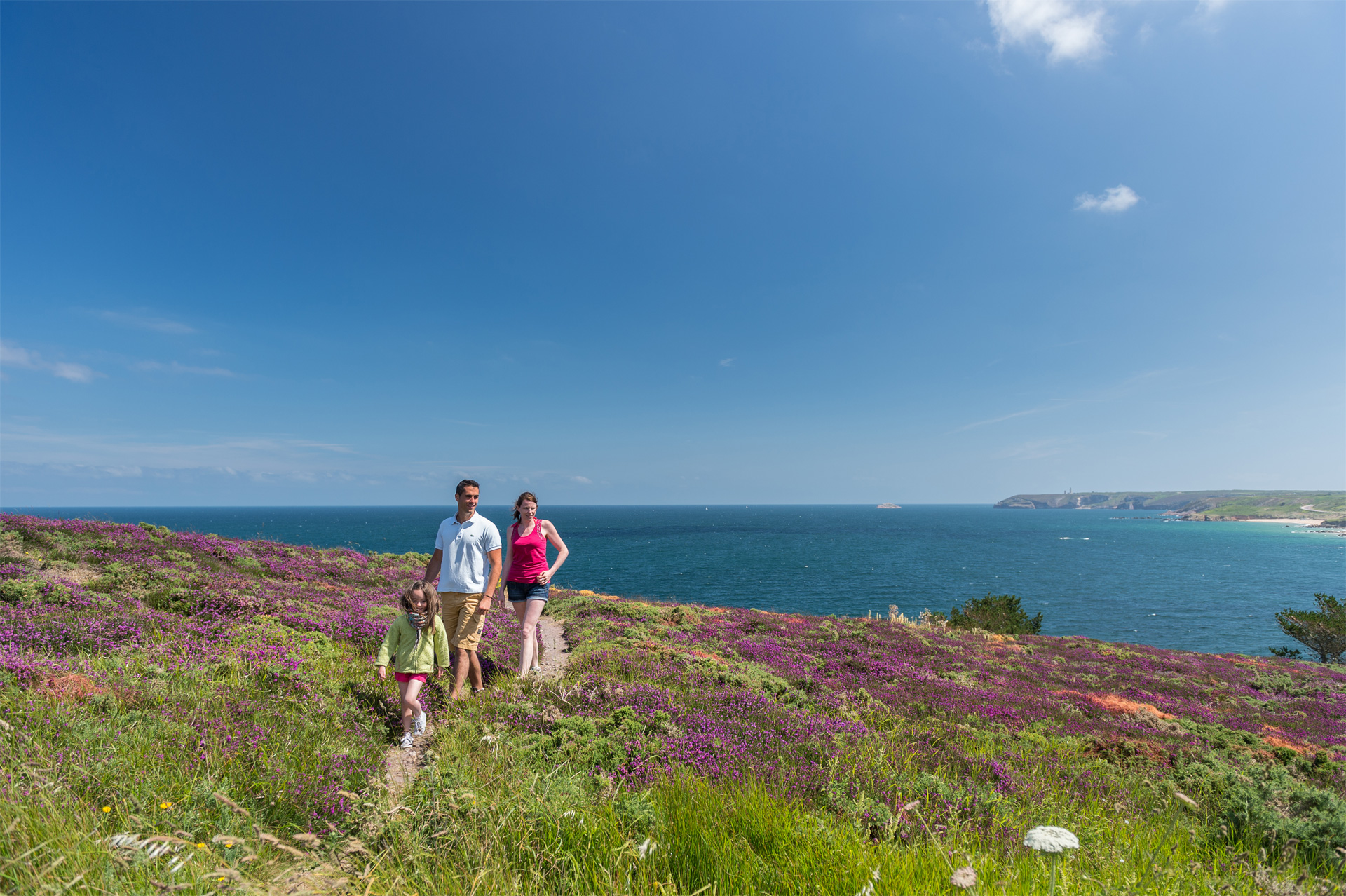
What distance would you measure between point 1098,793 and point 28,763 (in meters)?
9.39

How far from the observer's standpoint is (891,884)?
8.48ft

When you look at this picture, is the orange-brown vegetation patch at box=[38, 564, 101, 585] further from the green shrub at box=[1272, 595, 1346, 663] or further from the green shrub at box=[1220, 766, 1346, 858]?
the green shrub at box=[1272, 595, 1346, 663]

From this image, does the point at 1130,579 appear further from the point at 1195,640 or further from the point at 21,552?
the point at 21,552

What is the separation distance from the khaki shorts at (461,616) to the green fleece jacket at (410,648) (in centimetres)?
75

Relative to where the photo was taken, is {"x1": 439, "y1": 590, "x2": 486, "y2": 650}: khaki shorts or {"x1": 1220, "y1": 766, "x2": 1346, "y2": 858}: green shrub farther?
{"x1": 439, "y1": 590, "x2": 486, "y2": 650}: khaki shorts

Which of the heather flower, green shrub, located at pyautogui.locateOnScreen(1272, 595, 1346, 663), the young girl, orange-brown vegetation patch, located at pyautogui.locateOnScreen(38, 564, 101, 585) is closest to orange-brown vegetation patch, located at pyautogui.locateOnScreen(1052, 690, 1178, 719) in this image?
the heather flower

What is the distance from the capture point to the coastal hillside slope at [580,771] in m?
2.84

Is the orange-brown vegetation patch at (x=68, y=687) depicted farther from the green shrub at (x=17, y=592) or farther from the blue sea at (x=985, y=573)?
the blue sea at (x=985, y=573)

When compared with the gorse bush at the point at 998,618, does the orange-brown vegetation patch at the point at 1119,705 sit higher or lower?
higher

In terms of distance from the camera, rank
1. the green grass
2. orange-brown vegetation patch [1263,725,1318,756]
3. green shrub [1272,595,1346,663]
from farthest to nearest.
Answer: green shrub [1272,595,1346,663] → orange-brown vegetation patch [1263,725,1318,756] → the green grass

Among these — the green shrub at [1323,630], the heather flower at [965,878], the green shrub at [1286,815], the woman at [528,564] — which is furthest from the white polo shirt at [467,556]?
the green shrub at [1323,630]

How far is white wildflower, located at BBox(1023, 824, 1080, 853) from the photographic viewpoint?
71.8 inches

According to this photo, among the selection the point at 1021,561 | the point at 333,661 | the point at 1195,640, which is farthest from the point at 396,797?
the point at 1021,561

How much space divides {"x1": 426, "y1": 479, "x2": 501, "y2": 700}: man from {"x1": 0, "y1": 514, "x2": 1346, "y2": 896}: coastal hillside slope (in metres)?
0.83
